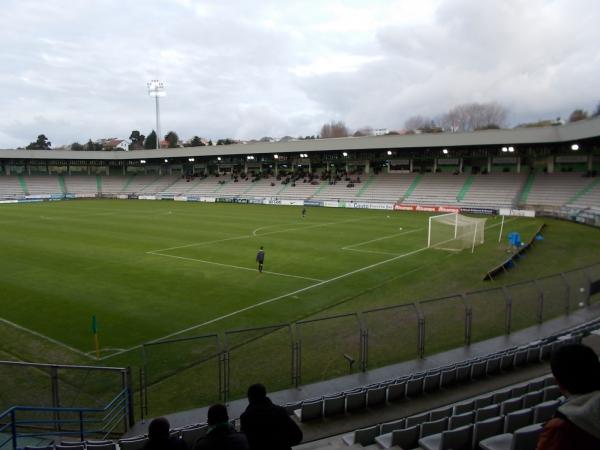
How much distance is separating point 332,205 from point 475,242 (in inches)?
1294

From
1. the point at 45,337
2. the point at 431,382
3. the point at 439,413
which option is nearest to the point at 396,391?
the point at 431,382

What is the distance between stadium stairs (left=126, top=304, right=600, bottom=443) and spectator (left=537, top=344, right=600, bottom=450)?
5292 millimetres

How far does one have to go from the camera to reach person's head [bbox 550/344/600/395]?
2680mm

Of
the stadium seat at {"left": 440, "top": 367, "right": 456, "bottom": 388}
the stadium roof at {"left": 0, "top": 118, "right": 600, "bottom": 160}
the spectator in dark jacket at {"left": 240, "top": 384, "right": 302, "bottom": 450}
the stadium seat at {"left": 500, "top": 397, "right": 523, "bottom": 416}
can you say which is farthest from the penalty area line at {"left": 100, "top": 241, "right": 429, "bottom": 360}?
the stadium roof at {"left": 0, "top": 118, "right": 600, "bottom": 160}

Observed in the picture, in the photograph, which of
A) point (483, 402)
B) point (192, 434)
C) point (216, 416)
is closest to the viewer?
point (216, 416)

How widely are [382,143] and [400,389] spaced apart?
57.4 m

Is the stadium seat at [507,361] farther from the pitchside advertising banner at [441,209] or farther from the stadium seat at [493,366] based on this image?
the pitchside advertising banner at [441,209]

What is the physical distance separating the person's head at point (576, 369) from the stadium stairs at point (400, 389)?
530 cm

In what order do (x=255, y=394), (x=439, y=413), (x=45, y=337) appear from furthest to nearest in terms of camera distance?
(x=45, y=337) < (x=439, y=413) < (x=255, y=394)

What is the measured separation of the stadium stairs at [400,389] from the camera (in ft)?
26.0

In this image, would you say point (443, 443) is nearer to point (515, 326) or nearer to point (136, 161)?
point (515, 326)

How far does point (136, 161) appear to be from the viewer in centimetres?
9262

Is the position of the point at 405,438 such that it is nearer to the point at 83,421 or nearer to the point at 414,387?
the point at 414,387

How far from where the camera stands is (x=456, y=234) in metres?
29.1
